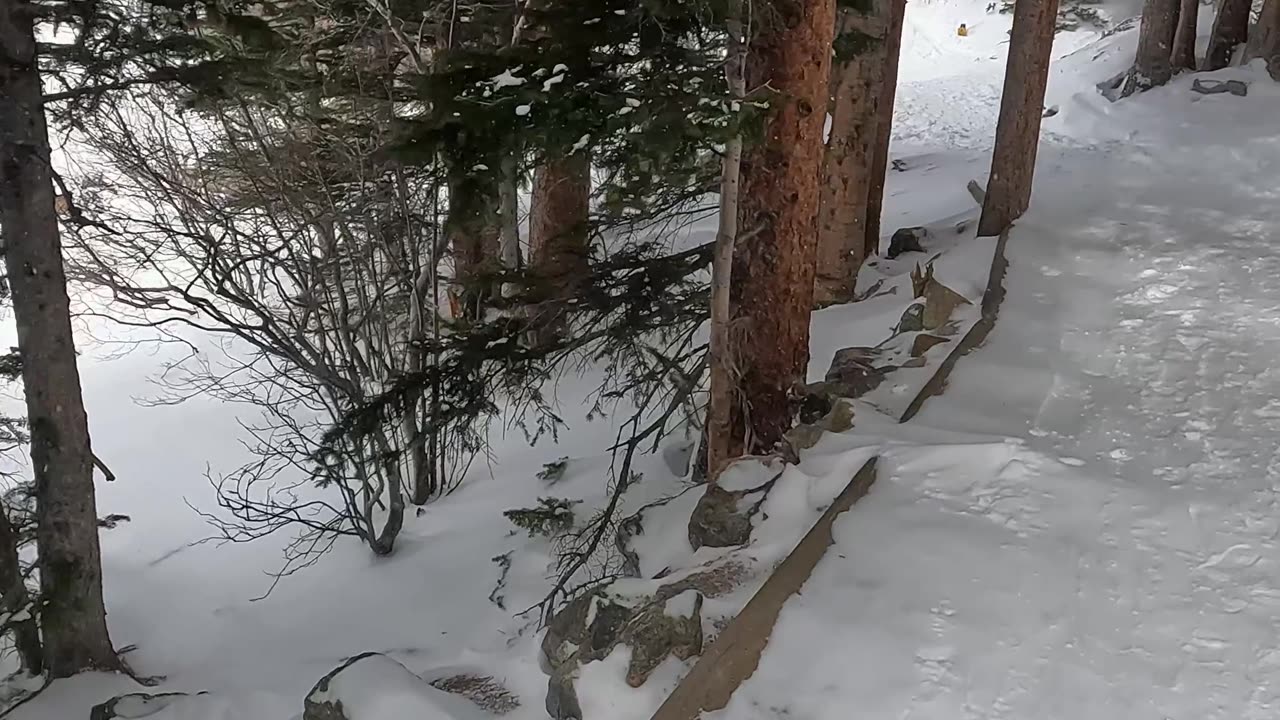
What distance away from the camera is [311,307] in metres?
9.16

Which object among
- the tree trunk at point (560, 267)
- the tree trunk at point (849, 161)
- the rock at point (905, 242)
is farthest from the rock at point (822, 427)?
the rock at point (905, 242)

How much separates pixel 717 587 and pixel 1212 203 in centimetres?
870

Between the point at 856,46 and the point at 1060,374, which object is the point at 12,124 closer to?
the point at 856,46

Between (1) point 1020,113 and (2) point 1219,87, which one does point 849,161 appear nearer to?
Result: (1) point 1020,113

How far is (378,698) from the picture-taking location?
15.4ft

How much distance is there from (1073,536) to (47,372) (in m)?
6.16

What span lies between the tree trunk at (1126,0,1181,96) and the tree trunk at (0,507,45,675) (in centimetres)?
1615

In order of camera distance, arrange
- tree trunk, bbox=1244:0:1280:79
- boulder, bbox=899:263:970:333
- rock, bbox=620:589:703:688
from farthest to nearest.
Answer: tree trunk, bbox=1244:0:1280:79
boulder, bbox=899:263:970:333
rock, bbox=620:589:703:688

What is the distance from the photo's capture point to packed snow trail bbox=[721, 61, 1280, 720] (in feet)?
10.3

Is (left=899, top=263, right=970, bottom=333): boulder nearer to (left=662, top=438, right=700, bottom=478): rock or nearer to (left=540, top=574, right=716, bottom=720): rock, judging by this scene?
(left=662, top=438, right=700, bottom=478): rock

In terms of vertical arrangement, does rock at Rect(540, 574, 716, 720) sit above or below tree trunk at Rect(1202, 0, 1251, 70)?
below

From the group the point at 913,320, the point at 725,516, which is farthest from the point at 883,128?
the point at 725,516

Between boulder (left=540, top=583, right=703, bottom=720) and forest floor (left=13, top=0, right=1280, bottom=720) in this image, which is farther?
boulder (left=540, top=583, right=703, bottom=720)

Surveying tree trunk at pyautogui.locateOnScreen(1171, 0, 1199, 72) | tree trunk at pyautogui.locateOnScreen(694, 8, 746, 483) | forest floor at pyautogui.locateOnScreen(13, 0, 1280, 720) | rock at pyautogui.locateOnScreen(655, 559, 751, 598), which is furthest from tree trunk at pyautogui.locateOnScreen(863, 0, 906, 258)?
tree trunk at pyautogui.locateOnScreen(1171, 0, 1199, 72)
